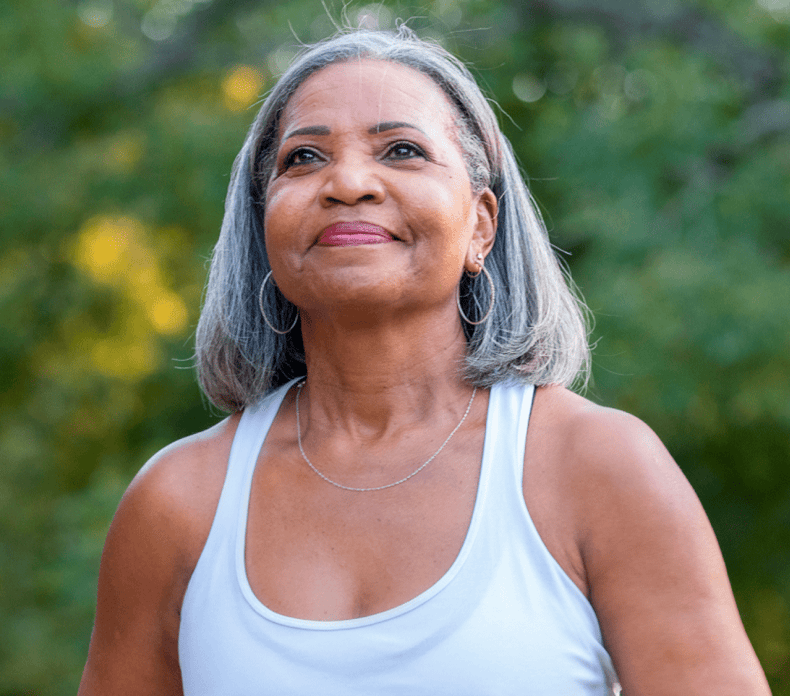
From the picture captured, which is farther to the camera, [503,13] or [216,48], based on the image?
[216,48]

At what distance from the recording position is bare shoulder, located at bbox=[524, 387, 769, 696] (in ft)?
5.14

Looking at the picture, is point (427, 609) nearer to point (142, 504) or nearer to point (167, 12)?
point (142, 504)

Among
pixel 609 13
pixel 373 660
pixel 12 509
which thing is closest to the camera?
pixel 373 660

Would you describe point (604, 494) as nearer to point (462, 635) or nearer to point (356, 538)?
point (462, 635)

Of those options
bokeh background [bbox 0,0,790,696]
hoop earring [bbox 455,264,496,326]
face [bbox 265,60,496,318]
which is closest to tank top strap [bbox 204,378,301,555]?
face [bbox 265,60,496,318]

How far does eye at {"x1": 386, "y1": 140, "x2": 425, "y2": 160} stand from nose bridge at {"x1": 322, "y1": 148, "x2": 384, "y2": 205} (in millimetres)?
45

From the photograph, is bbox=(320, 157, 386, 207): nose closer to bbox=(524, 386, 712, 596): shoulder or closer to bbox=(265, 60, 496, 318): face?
bbox=(265, 60, 496, 318): face

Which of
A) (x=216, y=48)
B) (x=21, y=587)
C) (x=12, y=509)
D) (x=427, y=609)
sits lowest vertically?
(x=21, y=587)

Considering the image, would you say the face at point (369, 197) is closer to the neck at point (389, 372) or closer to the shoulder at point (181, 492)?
the neck at point (389, 372)

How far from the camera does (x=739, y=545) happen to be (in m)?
5.98

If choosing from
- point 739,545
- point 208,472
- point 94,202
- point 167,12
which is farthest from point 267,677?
point 167,12

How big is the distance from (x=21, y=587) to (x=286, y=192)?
22.4ft

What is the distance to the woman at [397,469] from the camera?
1603 millimetres

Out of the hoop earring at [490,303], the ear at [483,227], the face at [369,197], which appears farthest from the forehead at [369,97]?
the hoop earring at [490,303]
